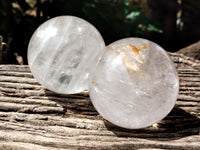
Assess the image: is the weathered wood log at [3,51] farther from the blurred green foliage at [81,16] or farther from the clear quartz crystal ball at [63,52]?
the blurred green foliage at [81,16]

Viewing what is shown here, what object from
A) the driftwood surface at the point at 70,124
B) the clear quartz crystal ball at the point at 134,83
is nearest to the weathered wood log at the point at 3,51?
the driftwood surface at the point at 70,124

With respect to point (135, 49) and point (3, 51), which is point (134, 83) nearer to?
point (135, 49)

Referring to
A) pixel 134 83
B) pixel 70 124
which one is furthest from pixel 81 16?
pixel 134 83

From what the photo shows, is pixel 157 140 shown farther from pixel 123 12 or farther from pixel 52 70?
pixel 123 12

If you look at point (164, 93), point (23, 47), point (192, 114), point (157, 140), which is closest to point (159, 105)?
point (164, 93)

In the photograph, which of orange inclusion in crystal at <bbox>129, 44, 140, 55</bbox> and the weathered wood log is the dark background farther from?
orange inclusion in crystal at <bbox>129, 44, 140, 55</bbox>

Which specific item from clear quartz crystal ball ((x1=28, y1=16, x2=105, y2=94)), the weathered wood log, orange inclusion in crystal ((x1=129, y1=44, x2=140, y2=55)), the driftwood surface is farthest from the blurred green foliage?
orange inclusion in crystal ((x1=129, y1=44, x2=140, y2=55))
